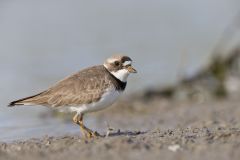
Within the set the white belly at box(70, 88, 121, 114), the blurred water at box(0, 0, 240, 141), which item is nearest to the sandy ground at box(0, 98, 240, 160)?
the white belly at box(70, 88, 121, 114)

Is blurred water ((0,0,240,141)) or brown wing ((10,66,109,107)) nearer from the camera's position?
brown wing ((10,66,109,107))

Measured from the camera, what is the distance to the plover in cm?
926

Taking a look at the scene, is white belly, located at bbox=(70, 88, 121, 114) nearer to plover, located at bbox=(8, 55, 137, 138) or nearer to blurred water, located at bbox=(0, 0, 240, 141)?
plover, located at bbox=(8, 55, 137, 138)

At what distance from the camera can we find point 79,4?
22922 millimetres

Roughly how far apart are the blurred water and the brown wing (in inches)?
110

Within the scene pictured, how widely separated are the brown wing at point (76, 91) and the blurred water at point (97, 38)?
281 centimetres

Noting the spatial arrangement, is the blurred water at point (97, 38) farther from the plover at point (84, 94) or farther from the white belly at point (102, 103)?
the white belly at point (102, 103)

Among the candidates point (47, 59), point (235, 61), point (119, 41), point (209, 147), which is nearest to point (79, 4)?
point (119, 41)

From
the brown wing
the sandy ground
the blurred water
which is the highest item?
the blurred water

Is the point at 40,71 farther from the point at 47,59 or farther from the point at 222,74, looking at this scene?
the point at 222,74

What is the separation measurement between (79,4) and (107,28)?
262cm

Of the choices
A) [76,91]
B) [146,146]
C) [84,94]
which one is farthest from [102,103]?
[146,146]

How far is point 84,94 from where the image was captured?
30.4 feet

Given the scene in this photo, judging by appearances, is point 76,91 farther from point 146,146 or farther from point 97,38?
point 97,38
